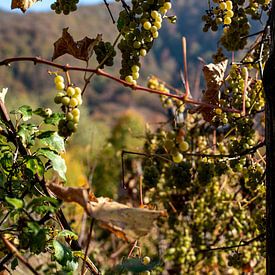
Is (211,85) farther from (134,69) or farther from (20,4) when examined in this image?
(20,4)

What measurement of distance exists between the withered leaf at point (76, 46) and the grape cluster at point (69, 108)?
126 mm

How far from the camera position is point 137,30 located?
1.16 meters

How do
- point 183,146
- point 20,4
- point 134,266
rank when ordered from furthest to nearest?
point 20,4
point 134,266
point 183,146

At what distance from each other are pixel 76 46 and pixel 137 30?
142mm

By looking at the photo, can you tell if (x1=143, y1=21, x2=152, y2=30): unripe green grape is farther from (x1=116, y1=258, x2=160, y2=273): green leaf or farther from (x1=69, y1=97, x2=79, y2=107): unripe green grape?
(x1=116, y1=258, x2=160, y2=273): green leaf

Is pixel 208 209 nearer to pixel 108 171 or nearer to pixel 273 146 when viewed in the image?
pixel 273 146

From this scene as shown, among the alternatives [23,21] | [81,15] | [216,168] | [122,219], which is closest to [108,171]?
[216,168]

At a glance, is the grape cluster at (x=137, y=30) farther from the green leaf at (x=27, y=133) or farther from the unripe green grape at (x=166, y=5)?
the green leaf at (x=27, y=133)

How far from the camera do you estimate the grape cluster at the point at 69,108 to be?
923 mm

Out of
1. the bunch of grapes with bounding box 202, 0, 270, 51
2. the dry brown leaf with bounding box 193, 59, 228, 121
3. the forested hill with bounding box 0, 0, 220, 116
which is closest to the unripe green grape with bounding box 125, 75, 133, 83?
the dry brown leaf with bounding box 193, 59, 228, 121

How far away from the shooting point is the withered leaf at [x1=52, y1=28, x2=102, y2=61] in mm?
1090

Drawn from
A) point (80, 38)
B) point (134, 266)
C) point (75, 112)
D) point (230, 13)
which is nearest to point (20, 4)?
point (75, 112)

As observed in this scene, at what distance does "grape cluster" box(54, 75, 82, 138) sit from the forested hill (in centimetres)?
5284

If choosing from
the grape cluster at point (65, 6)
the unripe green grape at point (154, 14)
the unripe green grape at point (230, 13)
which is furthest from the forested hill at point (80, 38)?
the unripe green grape at point (154, 14)
